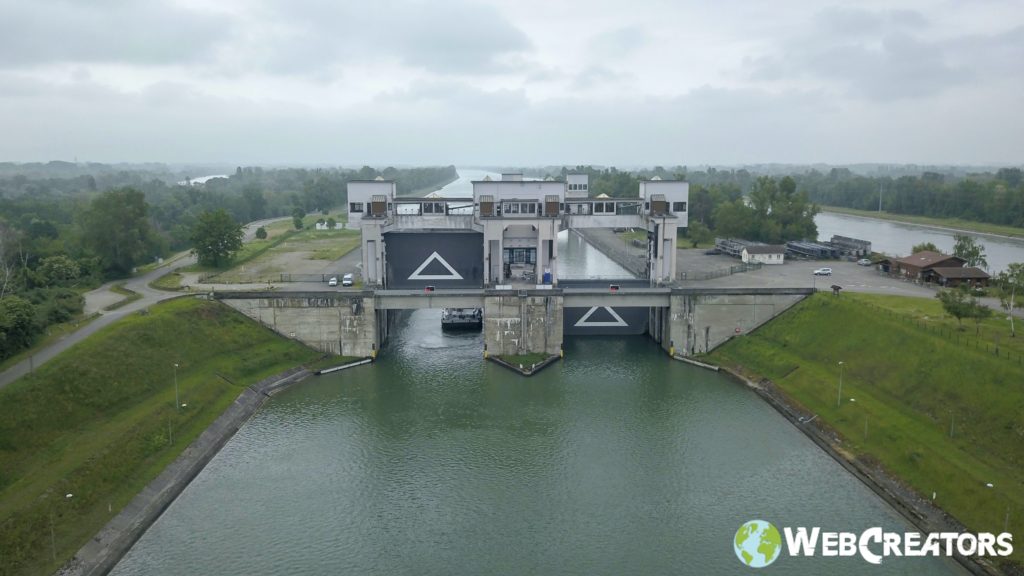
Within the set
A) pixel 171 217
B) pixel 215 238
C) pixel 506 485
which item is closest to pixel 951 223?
pixel 215 238

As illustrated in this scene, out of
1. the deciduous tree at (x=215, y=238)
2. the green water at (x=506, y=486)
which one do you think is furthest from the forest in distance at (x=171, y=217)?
the green water at (x=506, y=486)

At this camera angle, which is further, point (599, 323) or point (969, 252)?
point (969, 252)

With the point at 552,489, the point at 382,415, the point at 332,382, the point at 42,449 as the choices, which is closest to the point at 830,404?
the point at 552,489

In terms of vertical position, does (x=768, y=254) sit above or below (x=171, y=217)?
below

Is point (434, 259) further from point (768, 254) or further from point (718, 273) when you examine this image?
point (768, 254)

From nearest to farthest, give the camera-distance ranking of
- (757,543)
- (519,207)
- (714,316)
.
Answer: (757,543), (714,316), (519,207)

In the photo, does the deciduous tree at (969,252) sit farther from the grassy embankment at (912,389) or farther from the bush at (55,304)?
the bush at (55,304)

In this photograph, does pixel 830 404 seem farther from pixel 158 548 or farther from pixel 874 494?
pixel 158 548
